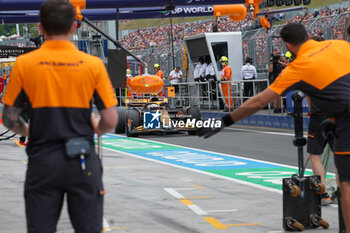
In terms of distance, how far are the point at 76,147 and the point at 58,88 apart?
1.09ft

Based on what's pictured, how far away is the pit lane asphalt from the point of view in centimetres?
709

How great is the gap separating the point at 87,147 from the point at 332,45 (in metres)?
2.26

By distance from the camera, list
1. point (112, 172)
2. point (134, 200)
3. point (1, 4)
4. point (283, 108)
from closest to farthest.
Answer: point (134, 200) < point (112, 172) < point (1, 4) < point (283, 108)

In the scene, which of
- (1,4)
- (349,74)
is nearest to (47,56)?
(349,74)

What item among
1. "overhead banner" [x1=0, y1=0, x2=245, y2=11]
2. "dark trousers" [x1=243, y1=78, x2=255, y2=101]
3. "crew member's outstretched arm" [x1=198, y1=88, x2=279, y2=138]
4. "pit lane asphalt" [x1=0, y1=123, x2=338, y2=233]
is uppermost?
"overhead banner" [x1=0, y1=0, x2=245, y2=11]

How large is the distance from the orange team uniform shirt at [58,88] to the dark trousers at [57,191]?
A: 0.39ft

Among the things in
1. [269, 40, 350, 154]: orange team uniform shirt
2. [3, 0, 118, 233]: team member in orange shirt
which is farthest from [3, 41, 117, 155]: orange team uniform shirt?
[269, 40, 350, 154]: orange team uniform shirt

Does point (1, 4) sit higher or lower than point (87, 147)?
higher

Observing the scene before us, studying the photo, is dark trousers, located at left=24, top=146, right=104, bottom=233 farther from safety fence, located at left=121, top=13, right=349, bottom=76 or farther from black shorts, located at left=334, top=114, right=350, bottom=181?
safety fence, located at left=121, top=13, right=349, bottom=76

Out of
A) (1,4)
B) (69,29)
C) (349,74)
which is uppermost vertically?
(1,4)

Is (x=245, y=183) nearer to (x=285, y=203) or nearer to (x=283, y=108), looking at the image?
(x=285, y=203)

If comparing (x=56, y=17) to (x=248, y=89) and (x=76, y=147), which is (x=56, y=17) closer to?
(x=76, y=147)

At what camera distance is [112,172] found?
11539 millimetres

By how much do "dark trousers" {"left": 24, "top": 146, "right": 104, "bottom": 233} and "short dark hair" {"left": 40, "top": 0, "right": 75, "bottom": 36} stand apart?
0.64 m
